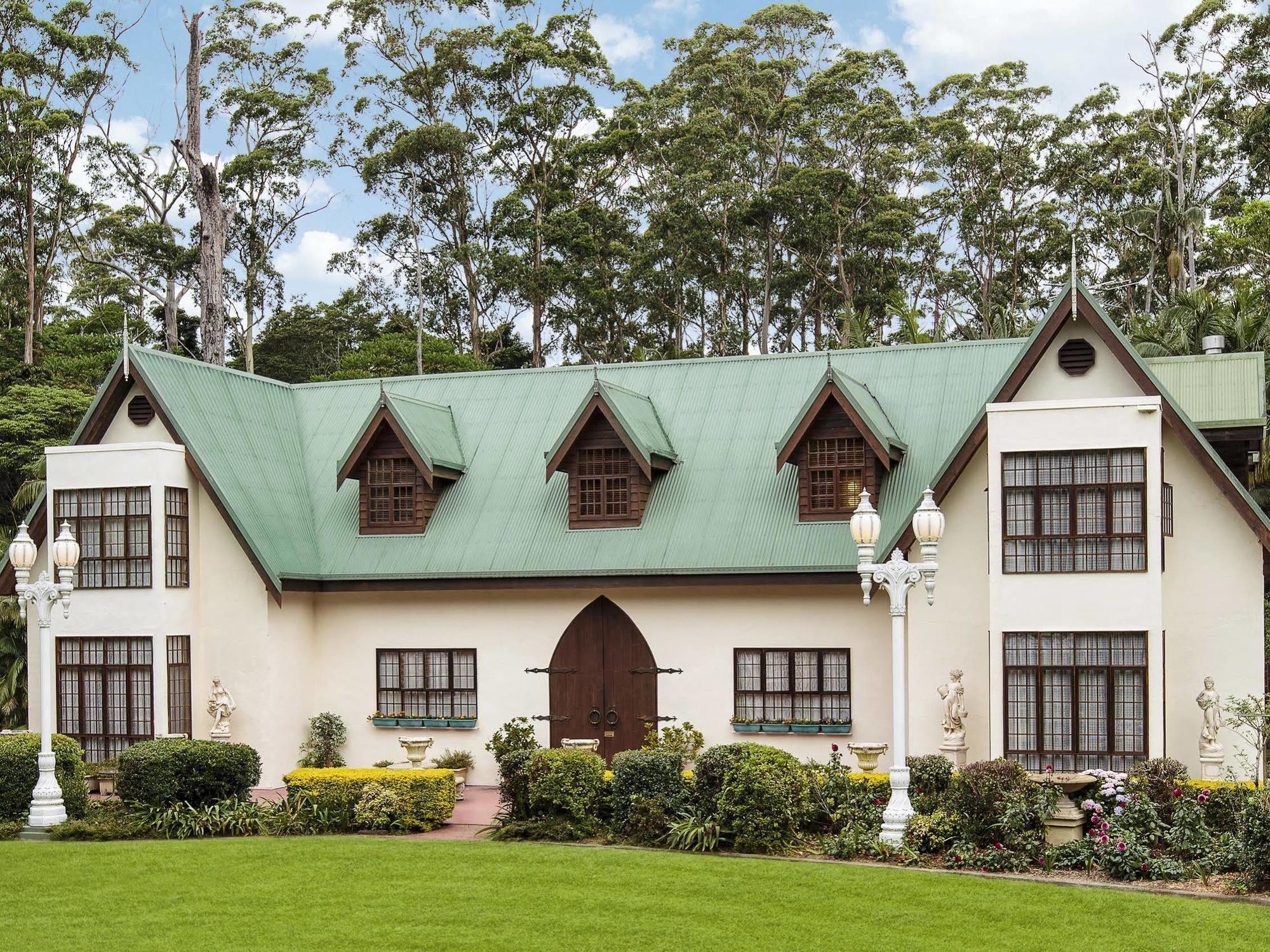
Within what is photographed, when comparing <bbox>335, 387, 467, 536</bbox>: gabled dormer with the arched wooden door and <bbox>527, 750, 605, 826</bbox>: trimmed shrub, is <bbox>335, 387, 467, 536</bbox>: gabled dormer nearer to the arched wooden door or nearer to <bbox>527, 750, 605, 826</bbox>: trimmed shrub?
the arched wooden door

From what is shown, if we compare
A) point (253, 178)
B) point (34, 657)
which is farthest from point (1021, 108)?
point (34, 657)

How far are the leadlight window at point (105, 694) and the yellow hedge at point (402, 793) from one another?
17.3 feet

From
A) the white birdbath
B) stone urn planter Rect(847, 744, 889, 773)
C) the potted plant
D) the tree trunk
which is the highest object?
the tree trunk

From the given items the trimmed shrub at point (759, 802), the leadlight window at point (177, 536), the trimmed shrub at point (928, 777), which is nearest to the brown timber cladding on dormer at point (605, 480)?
the leadlight window at point (177, 536)

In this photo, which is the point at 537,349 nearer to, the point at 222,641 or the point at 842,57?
the point at 842,57

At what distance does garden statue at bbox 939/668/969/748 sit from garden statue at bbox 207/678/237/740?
437 inches

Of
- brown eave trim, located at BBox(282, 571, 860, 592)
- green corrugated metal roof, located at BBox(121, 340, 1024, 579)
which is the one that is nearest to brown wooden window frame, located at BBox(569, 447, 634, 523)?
green corrugated metal roof, located at BBox(121, 340, 1024, 579)

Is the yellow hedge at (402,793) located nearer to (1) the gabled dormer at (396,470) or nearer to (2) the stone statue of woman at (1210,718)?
(1) the gabled dormer at (396,470)

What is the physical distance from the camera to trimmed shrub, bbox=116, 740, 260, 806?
18.5 metres

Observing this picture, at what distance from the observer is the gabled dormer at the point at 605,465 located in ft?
75.5

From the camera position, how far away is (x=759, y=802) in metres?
16.2

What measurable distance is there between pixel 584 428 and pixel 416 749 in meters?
5.79

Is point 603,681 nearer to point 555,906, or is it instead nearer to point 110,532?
point 110,532

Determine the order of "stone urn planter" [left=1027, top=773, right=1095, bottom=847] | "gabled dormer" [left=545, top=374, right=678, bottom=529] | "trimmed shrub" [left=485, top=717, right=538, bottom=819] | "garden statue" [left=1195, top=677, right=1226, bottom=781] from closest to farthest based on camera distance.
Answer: "stone urn planter" [left=1027, top=773, right=1095, bottom=847]
"trimmed shrub" [left=485, top=717, right=538, bottom=819]
"garden statue" [left=1195, top=677, right=1226, bottom=781]
"gabled dormer" [left=545, top=374, right=678, bottom=529]
